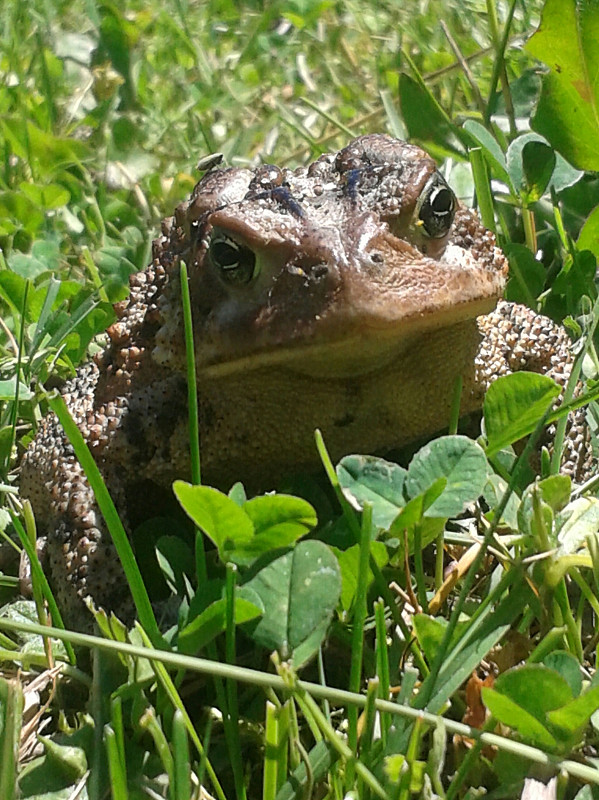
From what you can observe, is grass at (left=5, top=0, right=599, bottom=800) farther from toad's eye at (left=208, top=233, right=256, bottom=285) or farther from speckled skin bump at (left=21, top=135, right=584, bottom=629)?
toad's eye at (left=208, top=233, right=256, bottom=285)

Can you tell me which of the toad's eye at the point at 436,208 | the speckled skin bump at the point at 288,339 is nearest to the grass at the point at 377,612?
the speckled skin bump at the point at 288,339

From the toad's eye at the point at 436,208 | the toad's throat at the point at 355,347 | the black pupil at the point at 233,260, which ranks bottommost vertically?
the toad's throat at the point at 355,347

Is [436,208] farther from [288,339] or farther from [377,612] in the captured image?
[377,612]

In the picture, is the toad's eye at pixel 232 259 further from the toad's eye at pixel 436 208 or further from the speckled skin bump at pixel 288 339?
the toad's eye at pixel 436 208

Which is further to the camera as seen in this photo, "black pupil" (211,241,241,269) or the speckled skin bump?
"black pupil" (211,241,241,269)

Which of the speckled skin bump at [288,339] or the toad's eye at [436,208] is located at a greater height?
the toad's eye at [436,208]

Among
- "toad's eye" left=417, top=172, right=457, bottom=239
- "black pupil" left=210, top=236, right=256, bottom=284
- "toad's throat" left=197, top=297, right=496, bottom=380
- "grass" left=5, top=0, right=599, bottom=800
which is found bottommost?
"grass" left=5, top=0, right=599, bottom=800

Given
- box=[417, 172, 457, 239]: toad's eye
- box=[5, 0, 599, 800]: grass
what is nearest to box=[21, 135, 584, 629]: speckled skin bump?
box=[417, 172, 457, 239]: toad's eye

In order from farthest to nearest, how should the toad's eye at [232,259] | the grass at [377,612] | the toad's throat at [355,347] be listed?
the toad's eye at [232,259]
the toad's throat at [355,347]
the grass at [377,612]
